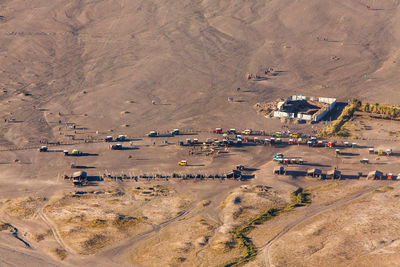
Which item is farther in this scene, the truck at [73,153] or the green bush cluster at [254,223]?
the truck at [73,153]

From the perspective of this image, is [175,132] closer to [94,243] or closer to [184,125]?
[184,125]

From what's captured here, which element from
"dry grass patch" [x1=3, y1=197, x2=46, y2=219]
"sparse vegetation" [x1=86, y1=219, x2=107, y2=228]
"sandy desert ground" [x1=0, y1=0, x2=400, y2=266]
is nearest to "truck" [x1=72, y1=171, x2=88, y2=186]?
"sandy desert ground" [x1=0, y1=0, x2=400, y2=266]

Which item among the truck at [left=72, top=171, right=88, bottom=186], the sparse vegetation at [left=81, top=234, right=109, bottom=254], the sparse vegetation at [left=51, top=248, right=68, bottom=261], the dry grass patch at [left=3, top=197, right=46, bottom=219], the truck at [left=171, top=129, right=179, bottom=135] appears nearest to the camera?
the sparse vegetation at [left=51, top=248, right=68, bottom=261]

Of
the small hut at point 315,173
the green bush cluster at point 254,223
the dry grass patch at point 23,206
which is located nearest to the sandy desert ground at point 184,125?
the dry grass patch at point 23,206

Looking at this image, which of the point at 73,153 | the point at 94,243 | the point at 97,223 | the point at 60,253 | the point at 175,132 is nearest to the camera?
the point at 60,253

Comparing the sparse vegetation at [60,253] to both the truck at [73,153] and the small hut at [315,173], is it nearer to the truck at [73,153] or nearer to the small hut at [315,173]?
the truck at [73,153]

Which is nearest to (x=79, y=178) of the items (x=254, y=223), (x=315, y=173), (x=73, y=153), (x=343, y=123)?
(x=73, y=153)

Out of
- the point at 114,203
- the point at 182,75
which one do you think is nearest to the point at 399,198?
the point at 114,203

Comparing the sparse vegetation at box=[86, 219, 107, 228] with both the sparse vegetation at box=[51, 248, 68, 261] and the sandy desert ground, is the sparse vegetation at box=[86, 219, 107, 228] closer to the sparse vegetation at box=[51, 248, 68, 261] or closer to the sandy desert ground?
the sandy desert ground
